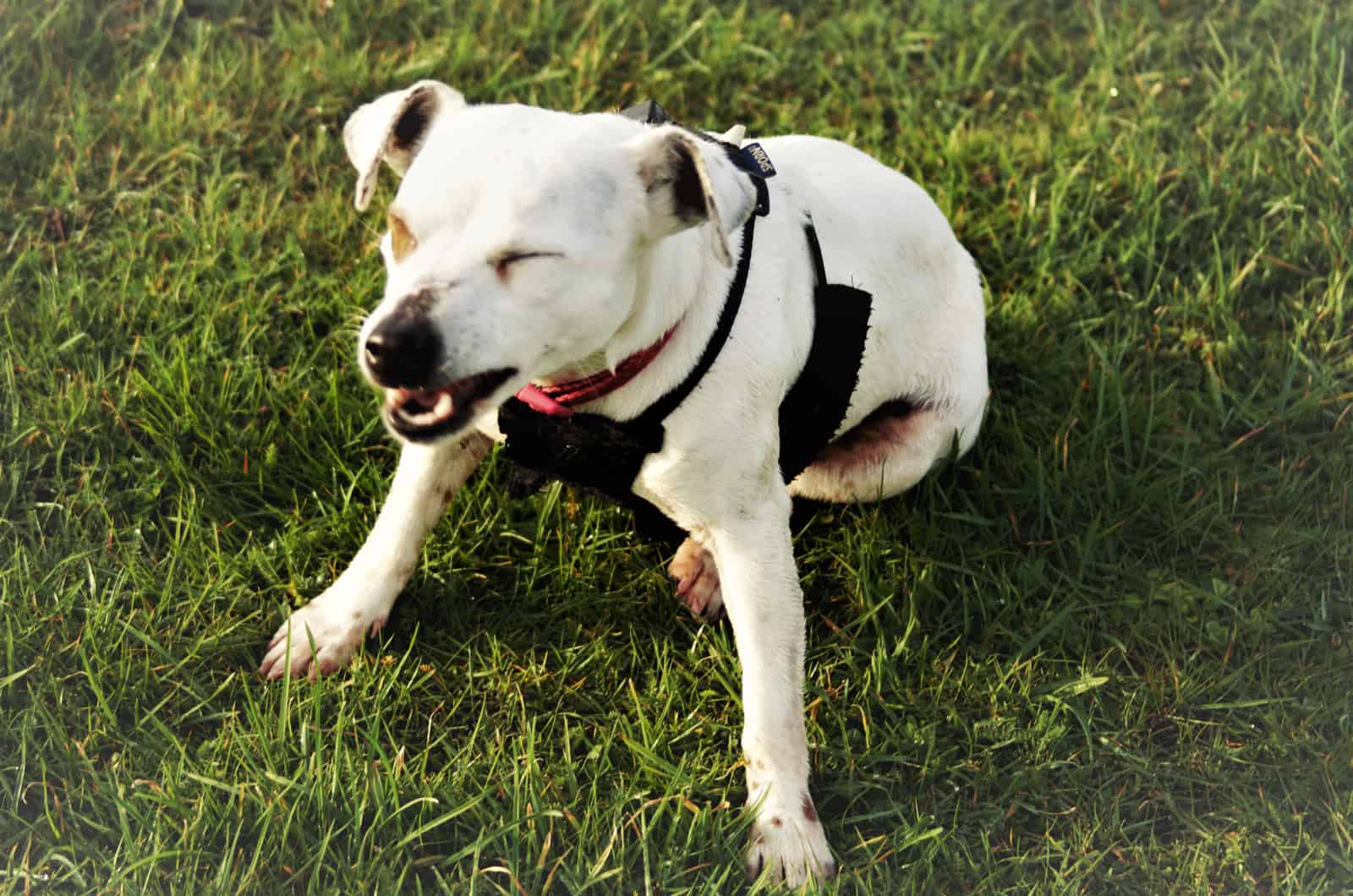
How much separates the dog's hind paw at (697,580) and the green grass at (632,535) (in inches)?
2.2

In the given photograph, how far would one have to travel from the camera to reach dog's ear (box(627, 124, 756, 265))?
2266 mm

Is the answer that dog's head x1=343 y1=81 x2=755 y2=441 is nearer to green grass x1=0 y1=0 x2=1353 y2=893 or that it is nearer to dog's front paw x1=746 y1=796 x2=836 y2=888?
green grass x1=0 y1=0 x2=1353 y2=893

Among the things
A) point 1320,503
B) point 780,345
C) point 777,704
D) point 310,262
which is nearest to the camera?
point 780,345

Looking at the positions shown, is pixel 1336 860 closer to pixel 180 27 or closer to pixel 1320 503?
pixel 1320 503

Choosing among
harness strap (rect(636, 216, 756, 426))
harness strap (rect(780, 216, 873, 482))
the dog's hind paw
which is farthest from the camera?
the dog's hind paw

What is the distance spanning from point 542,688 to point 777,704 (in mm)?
649

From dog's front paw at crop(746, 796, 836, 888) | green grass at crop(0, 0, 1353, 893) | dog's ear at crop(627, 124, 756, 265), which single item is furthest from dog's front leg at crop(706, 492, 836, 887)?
dog's ear at crop(627, 124, 756, 265)

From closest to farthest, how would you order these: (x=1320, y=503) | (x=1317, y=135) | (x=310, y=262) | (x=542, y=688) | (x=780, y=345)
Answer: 1. (x=780, y=345)
2. (x=542, y=688)
3. (x=1320, y=503)
4. (x=310, y=262)
5. (x=1317, y=135)

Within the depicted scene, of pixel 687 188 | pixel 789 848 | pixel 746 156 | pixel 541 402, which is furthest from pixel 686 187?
pixel 789 848

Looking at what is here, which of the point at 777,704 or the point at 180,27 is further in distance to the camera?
the point at 180,27

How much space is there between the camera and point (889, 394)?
323 cm

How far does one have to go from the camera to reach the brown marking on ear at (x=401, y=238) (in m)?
2.26

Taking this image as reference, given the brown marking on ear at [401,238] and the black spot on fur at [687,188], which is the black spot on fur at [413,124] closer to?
the brown marking on ear at [401,238]

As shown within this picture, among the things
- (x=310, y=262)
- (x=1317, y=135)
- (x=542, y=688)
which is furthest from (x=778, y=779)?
(x=1317, y=135)
